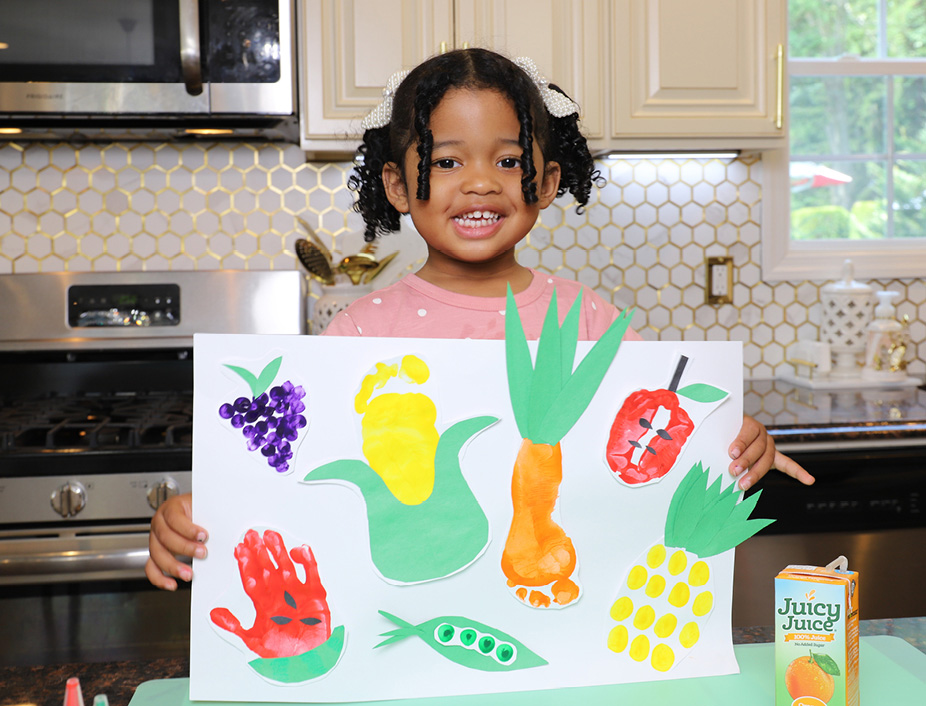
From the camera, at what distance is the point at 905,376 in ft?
6.59

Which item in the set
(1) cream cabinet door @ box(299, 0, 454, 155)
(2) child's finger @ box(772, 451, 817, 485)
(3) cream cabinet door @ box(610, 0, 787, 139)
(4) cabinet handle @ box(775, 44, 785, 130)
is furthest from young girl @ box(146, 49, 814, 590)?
(4) cabinet handle @ box(775, 44, 785, 130)

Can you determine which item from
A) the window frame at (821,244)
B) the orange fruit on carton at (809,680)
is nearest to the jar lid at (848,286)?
the window frame at (821,244)

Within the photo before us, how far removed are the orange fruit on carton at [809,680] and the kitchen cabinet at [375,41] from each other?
55.4 inches

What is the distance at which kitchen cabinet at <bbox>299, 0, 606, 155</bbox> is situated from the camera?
171 centimetres

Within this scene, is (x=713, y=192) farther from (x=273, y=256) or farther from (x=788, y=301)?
(x=273, y=256)

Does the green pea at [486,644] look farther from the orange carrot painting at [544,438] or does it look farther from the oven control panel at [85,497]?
the oven control panel at [85,497]

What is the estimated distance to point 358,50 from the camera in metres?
1.71

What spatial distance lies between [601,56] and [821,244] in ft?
2.84

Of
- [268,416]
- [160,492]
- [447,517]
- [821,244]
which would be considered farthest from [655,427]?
[821,244]

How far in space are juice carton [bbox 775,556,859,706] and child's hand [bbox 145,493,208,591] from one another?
417mm

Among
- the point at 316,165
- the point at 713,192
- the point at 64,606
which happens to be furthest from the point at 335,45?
the point at 64,606

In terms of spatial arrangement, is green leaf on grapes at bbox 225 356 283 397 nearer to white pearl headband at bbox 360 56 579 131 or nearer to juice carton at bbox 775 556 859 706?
juice carton at bbox 775 556 859 706

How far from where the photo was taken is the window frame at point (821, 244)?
2.13 m

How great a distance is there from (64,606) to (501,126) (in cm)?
119
